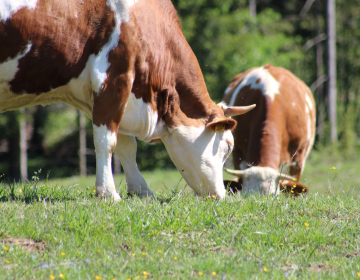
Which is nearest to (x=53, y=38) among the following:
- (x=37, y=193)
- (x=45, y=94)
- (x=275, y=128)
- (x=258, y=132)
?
(x=45, y=94)

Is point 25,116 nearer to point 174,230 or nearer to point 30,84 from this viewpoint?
point 30,84

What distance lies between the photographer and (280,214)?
13.5ft

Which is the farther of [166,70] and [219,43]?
[219,43]

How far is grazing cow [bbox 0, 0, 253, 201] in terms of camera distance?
13.7 ft

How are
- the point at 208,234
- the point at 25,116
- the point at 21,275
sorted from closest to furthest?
the point at 21,275 < the point at 208,234 < the point at 25,116

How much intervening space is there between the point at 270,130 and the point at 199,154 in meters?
1.98

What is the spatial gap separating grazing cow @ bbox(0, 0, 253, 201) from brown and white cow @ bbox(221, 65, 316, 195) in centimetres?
96

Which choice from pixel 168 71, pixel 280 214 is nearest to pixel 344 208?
pixel 280 214

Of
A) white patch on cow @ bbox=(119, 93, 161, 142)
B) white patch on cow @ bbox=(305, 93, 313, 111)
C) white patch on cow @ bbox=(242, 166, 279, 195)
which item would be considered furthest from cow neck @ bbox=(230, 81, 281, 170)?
white patch on cow @ bbox=(119, 93, 161, 142)

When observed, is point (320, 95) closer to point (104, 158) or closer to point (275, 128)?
point (275, 128)

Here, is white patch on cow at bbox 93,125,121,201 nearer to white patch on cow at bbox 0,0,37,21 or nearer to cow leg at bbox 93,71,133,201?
cow leg at bbox 93,71,133,201

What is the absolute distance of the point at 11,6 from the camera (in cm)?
405

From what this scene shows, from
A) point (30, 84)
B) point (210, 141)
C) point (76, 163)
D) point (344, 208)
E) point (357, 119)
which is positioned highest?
point (30, 84)

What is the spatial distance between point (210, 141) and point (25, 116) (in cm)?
1377
